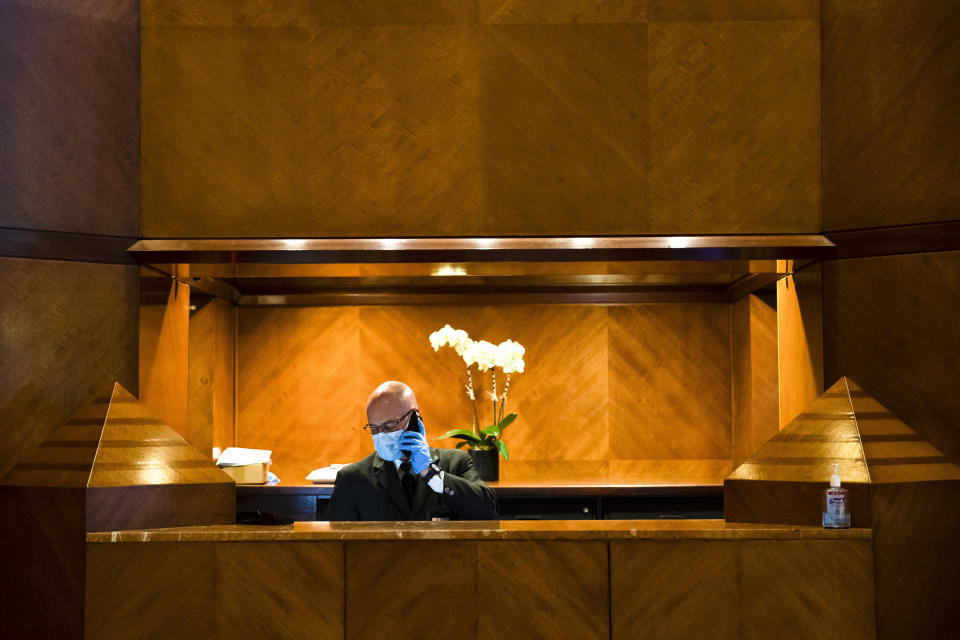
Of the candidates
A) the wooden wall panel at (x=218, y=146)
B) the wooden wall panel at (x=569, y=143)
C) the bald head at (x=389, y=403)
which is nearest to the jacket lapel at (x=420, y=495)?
the bald head at (x=389, y=403)

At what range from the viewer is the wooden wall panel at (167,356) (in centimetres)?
414

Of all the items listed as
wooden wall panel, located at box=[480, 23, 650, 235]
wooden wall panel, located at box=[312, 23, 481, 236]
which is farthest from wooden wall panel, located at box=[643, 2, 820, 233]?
wooden wall panel, located at box=[312, 23, 481, 236]

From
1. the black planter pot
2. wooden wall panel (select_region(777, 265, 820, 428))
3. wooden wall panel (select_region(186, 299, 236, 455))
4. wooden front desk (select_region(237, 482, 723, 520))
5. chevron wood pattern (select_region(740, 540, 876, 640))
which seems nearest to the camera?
chevron wood pattern (select_region(740, 540, 876, 640))

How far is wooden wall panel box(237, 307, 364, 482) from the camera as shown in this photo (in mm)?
5590

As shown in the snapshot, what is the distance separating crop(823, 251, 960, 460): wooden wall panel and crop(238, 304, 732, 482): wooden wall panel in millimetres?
1608

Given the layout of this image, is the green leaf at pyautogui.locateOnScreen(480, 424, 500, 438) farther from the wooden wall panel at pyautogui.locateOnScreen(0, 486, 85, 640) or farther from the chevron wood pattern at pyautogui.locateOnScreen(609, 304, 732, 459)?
the wooden wall panel at pyautogui.locateOnScreen(0, 486, 85, 640)

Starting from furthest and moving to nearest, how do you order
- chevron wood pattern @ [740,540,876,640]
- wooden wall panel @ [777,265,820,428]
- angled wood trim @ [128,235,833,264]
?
1. wooden wall panel @ [777,265,820,428]
2. angled wood trim @ [128,235,833,264]
3. chevron wood pattern @ [740,540,876,640]

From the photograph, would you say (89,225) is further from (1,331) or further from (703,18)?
(703,18)

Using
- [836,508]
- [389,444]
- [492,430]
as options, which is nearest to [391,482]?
[389,444]

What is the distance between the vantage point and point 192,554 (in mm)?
3162

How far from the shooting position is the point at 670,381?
5.63 metres

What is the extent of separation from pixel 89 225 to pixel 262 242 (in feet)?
2.29

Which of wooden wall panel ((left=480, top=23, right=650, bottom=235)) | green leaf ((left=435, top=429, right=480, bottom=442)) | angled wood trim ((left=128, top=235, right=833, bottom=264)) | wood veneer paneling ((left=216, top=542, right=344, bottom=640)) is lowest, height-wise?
wood veneer paneling ((left=216, top=542, right=344, bottom=640))

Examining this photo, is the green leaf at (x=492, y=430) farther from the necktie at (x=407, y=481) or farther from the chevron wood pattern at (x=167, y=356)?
the chevron wood pattern at (x=167, y=356)
